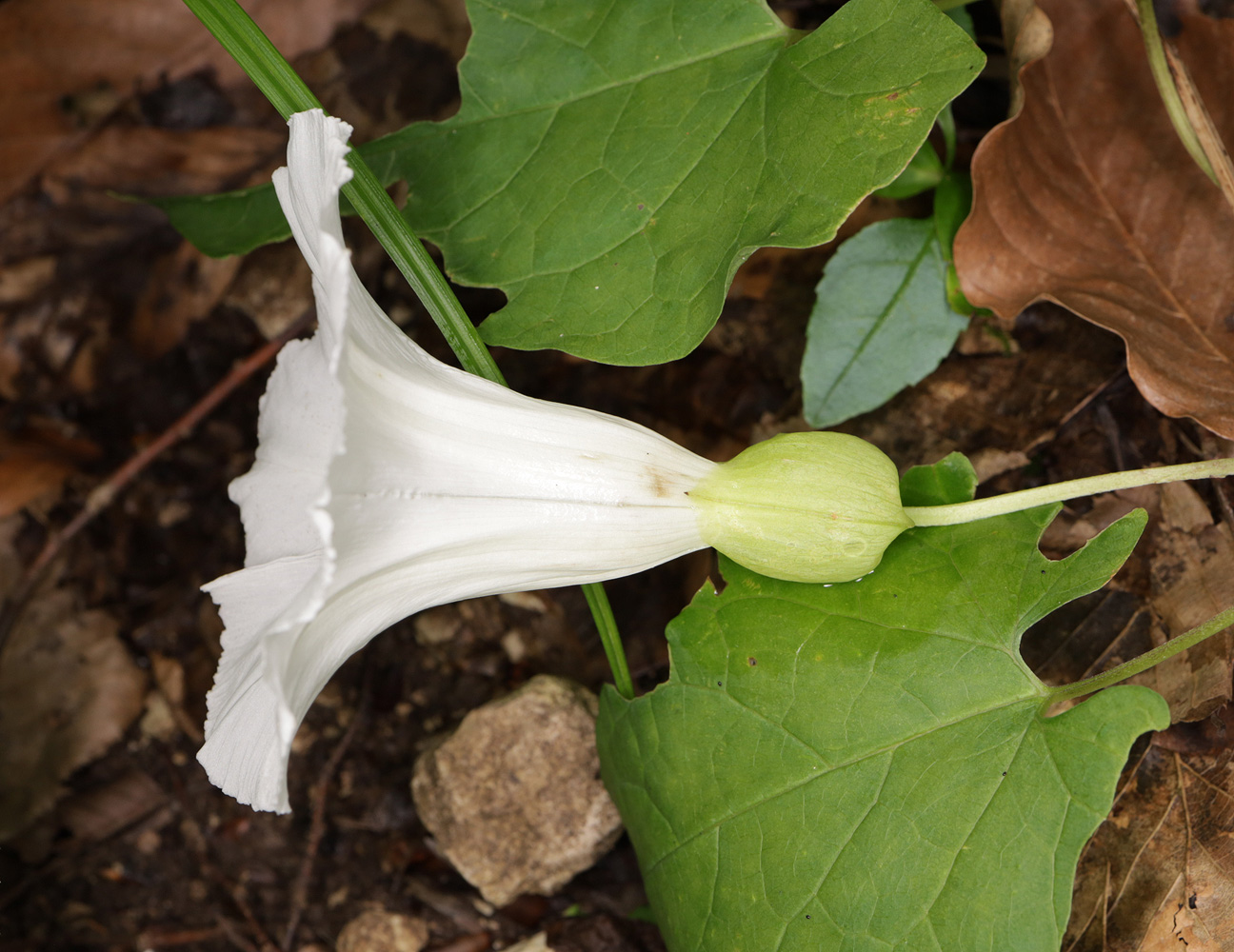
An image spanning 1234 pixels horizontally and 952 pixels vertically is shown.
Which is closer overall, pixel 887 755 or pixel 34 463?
pixel 887 755

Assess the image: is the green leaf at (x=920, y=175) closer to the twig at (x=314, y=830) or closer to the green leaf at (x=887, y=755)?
the green leaf at (x=887, y=755)

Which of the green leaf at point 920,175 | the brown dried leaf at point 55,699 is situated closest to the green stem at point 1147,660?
the green leaf at point 920,175

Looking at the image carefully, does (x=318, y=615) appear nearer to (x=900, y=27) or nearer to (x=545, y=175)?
(x=545, y=175)

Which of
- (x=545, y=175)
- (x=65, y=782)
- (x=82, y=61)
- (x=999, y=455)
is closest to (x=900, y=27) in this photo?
(x=545, y=175)

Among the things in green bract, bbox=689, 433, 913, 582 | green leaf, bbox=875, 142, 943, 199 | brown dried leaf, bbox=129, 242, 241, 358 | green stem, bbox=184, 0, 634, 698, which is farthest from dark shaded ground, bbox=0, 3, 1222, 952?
green stem, bbox=184, 0, 634, 698

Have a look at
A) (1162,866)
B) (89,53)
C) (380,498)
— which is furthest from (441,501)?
(89,53)

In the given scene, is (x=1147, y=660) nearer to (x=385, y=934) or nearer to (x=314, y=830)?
(x=385, y=934)
